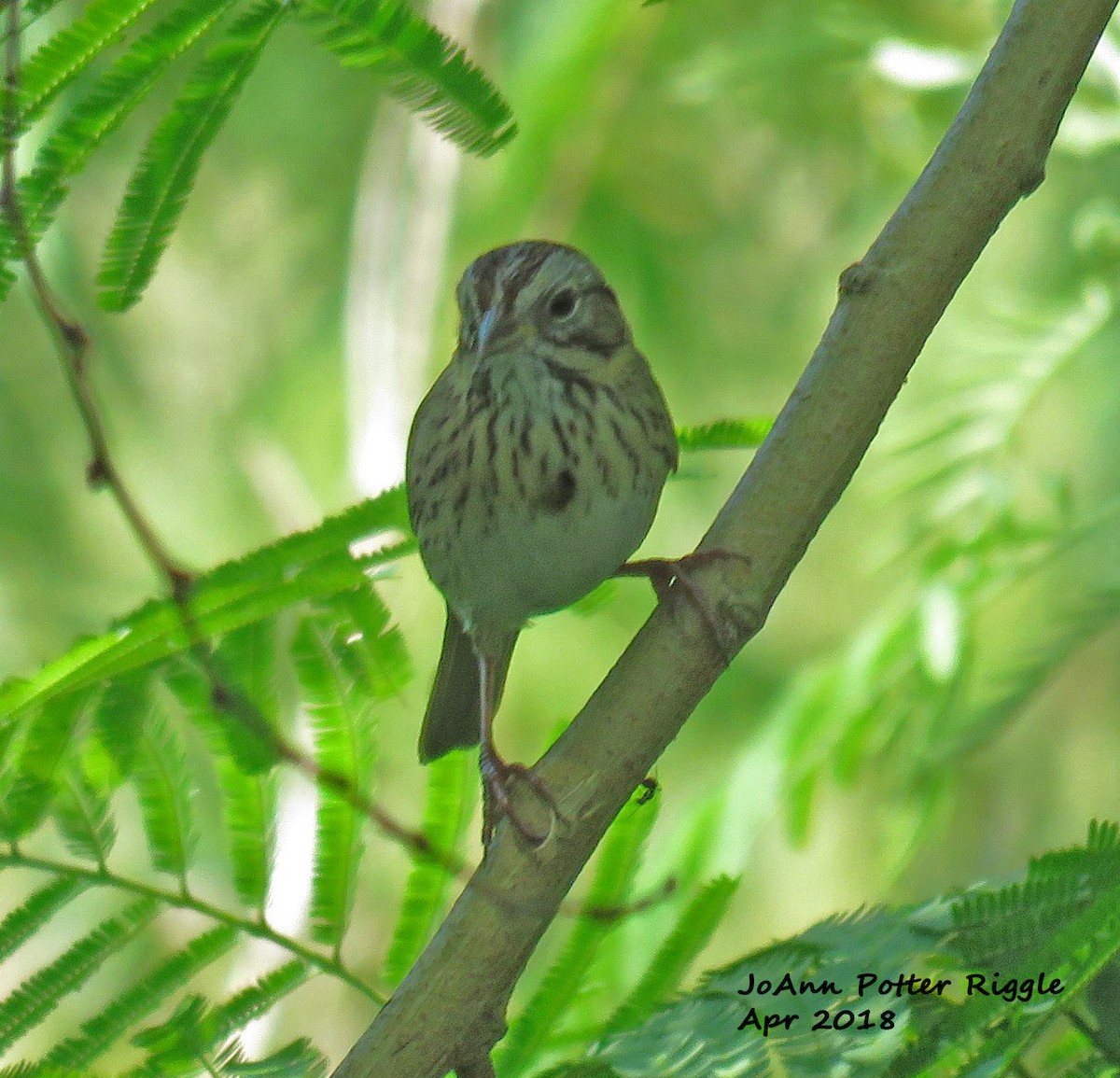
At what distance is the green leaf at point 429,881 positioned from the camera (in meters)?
1.71

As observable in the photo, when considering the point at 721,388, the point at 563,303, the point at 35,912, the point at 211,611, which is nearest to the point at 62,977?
the point at 35,912

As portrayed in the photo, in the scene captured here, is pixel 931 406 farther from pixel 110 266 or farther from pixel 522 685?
pixel 110 266

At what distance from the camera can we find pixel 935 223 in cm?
139

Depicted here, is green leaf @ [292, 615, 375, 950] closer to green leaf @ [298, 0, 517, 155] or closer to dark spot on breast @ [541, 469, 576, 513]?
dark spot on breast @ [541, 469, 576, 513]

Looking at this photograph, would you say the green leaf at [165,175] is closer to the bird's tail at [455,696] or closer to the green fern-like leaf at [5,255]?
the green fern-like leaf at [5,255]

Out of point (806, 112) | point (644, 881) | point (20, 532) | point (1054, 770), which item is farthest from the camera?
point (20, 532)

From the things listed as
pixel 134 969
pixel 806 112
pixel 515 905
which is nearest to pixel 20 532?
pixel 134 969

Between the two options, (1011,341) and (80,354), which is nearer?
(80,354)

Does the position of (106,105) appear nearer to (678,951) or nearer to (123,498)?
(123,498)

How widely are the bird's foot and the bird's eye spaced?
1.82ft

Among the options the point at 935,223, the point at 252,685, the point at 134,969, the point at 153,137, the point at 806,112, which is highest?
the point at 806,112

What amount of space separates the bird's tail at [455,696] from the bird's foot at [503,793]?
0.15m

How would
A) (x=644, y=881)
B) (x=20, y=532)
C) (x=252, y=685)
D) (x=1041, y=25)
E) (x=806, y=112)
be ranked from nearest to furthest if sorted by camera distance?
1. (x=1041, y=25)
2. (x=252, y=685)
3. (x=644, y=881)
4. (x=806, y=112)
5. (x=20, y=532)

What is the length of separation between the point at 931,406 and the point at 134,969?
197cm
